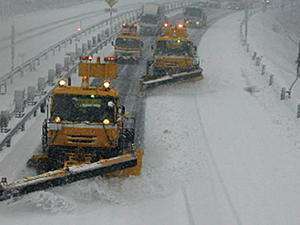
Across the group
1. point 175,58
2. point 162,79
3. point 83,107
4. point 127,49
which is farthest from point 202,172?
point 127,49

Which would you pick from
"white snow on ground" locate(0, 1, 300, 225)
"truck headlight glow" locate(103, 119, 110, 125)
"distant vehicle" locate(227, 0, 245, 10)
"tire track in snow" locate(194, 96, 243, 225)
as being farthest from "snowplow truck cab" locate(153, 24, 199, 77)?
"distant vehicle" locate(227, 0, 245, 10)

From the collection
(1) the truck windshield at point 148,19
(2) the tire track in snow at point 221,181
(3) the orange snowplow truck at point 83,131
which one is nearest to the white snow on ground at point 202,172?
(2) the tire track in snow at point 221,181

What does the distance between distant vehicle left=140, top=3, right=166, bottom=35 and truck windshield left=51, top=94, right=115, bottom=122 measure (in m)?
35.8

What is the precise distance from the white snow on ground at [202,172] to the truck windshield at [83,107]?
5.70 feet

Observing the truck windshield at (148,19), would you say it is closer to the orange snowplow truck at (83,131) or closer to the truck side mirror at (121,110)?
the truck side mirror at (121,110)

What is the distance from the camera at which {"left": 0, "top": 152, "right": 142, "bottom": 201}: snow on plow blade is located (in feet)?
38.9

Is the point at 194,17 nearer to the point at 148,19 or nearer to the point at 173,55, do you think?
the point at 148,19

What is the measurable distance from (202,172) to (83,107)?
3.85 meters

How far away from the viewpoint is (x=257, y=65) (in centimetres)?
3494

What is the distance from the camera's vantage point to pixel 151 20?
50.6 meters

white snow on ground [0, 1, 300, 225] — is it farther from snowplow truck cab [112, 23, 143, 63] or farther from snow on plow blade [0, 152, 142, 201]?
snowplow truck cab [112, 23, 143, 63]

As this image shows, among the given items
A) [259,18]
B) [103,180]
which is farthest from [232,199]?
[259,18]

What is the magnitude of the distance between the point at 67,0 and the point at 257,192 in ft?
299

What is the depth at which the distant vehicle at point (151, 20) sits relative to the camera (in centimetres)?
Answer: 5012
